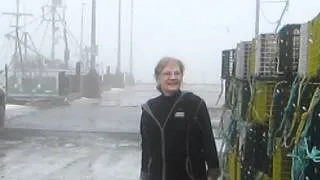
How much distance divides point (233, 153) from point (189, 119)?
3.07 m

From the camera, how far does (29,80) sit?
1363 inches

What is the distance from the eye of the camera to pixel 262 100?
5.85m

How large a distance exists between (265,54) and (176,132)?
6.12ft

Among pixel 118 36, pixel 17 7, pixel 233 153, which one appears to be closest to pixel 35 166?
pixel 233 153

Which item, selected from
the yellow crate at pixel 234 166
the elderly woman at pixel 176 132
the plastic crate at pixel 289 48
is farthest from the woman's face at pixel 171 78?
the yellow crate at pixel 234 166

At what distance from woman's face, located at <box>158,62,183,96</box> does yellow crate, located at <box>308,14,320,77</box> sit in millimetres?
831

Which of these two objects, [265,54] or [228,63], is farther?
[228,63]

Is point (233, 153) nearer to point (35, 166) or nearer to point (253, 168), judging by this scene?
point (253, 168)

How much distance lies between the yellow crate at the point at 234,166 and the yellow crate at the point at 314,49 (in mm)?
2811

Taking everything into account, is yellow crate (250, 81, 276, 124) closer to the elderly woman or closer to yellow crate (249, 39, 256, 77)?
yellow crate (249, 39, 256, 77)

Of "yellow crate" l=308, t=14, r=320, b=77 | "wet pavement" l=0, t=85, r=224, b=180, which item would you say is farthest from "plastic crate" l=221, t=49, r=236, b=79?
"yellow crate" l=308, t=14, r=320, b=77

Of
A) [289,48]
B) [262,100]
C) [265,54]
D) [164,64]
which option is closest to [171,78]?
[164,64]

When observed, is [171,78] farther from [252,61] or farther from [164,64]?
[252,61]

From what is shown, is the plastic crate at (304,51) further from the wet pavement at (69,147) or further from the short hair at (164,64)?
the wet pavement at (69,147)
